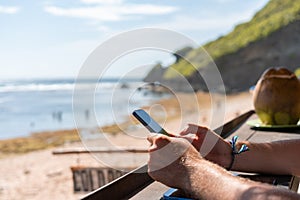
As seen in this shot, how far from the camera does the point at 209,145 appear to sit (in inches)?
31.4

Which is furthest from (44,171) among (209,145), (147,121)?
(147,121)

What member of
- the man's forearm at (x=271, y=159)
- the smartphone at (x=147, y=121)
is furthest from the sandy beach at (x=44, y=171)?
the smartphone at (x=147, y=121)

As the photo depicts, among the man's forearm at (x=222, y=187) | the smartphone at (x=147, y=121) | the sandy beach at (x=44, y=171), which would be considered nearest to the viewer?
the man's forearm at (x=222, y=187)

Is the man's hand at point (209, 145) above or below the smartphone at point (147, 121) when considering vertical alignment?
below

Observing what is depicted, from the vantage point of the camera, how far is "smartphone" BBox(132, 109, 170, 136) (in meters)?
0.64

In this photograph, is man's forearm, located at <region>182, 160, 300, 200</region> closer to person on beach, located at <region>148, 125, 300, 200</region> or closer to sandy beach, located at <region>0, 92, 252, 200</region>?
person on beach, located at <region>148, 125, 300, 200</region>

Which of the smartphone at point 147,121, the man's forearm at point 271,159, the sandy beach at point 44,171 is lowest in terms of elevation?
the sandy beach at point 44,171

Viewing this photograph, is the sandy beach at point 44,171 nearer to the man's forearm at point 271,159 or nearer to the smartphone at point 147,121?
the man's forearm at point 271,159

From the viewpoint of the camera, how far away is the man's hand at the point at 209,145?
78cm

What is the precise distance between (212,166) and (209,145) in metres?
0.20

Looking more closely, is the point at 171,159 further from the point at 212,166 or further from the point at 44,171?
the point at 44,171

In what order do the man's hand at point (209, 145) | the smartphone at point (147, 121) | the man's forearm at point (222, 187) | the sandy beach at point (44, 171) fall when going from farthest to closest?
the sandy beach at point (44, 171) < the man's hand at point (209, 145) < the smartphone at point (147, 121) < the man's forearm at point (222, 187)

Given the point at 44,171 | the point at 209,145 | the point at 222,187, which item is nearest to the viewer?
the point at 222,187

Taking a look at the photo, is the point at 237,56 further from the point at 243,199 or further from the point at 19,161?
the point at 243,199
